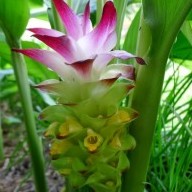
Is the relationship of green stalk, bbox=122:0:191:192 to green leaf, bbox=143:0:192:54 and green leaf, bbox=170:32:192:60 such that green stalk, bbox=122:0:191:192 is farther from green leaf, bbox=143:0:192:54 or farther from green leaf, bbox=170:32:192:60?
green leaf, bbox=170:32:192:60

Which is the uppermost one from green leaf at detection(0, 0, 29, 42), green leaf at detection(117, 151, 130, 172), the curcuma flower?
green leaf at detection(0, 0, 29, 42)

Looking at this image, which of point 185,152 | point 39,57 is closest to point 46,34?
point 39,57

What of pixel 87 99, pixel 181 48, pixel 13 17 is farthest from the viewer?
pixel 181 48

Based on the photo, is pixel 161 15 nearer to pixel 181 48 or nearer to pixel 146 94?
pixel 146 94

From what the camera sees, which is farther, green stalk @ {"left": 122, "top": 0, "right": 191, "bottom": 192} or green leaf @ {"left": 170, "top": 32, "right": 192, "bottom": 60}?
green leaf @ {"left": 170, "top": 32, "right": 192, "bottom": 60}

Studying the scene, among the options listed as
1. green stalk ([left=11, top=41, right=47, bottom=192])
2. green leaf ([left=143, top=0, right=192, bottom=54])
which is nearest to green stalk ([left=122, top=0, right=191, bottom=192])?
green leaf ([left=143, top=0, right=192, bottom=54])

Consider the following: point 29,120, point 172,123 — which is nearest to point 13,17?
point 29,120

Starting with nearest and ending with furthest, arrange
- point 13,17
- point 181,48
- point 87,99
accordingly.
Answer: point 87,99
point 13,17
point 181,48
